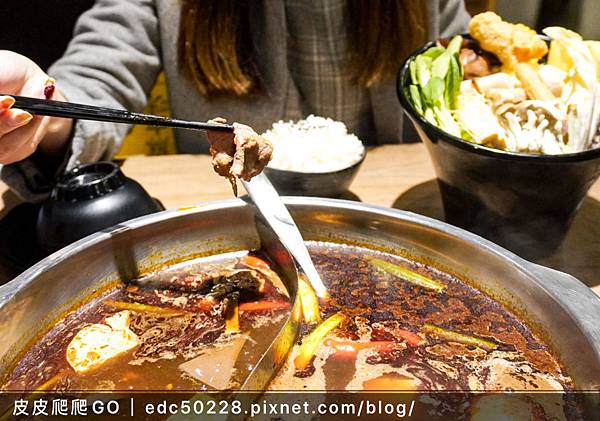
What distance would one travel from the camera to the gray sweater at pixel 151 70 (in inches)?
90.5

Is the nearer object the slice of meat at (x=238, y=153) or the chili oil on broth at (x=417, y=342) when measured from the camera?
the chili oil on broth at (x=417, y=342)

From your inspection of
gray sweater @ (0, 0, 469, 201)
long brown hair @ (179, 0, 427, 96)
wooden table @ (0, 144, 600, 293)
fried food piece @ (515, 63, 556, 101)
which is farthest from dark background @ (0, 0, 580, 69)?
fried food piece @ (515, 63, 556, 101)

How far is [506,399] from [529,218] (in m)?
0.61

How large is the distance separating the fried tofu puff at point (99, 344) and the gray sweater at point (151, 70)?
1.02 meters

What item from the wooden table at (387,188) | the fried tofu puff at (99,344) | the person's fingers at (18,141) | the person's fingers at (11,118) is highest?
the person's fingers at (11,118)

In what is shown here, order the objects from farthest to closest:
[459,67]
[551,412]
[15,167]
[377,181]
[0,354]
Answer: [377,181] < [15,167] < [459,67] < [0,354] < [551,412]

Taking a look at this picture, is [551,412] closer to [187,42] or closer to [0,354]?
[0,354]

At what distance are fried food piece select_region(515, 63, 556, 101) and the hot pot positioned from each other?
61 centimetres

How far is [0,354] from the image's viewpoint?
1.14 meters

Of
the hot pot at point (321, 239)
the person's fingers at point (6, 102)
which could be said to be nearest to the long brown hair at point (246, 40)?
the hot pot at point (321, 239)

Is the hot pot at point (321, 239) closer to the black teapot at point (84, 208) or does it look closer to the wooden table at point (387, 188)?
→ the black teapot at point (84, 208)

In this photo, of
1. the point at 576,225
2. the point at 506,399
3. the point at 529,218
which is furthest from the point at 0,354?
the point at 576,225

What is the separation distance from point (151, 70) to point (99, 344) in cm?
176

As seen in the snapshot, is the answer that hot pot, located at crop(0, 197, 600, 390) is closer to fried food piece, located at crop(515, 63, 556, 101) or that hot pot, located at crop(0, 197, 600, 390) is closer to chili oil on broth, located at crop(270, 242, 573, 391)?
chili oil on broth, located at crop(270, 242, 573, 391)
